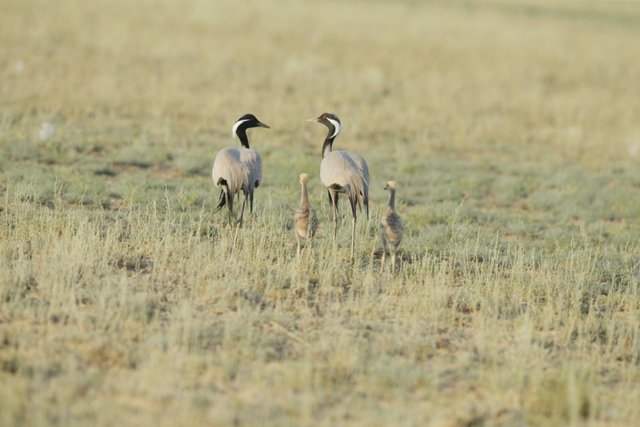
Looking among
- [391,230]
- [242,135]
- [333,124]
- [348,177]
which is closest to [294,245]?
[348,177]

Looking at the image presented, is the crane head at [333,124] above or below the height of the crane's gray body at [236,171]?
above

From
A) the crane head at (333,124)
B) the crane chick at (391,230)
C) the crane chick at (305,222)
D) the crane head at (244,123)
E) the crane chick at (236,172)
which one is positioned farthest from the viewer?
the crane head at (244,123)

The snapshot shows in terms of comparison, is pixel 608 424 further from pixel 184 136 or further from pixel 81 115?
pixel 81 115

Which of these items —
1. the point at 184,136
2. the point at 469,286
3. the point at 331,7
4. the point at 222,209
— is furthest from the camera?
the point at 331,7

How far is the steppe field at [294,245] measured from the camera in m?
5.14

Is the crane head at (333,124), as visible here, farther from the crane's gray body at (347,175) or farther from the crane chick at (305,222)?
the crane chick at (305,222)

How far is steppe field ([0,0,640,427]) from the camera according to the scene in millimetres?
5145

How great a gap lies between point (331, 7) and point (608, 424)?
106 feet

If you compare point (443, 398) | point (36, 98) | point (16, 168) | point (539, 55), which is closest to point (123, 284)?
point (443, 398)

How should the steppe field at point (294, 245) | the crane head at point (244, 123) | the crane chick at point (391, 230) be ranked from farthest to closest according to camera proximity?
the crane head at point (244, 123), the crane chick at point (391, 230), the steppe field at point (294, 245)

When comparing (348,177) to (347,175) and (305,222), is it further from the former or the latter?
(305,222)

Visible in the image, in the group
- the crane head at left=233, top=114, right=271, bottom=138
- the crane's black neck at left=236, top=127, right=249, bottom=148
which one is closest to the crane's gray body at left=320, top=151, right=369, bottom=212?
the crane head at left=233, top=114, right=271, bottom=138

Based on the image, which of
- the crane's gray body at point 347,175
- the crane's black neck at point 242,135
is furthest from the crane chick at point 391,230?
the crane's black neck at point 242,135

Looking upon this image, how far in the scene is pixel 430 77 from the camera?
23422 mm
